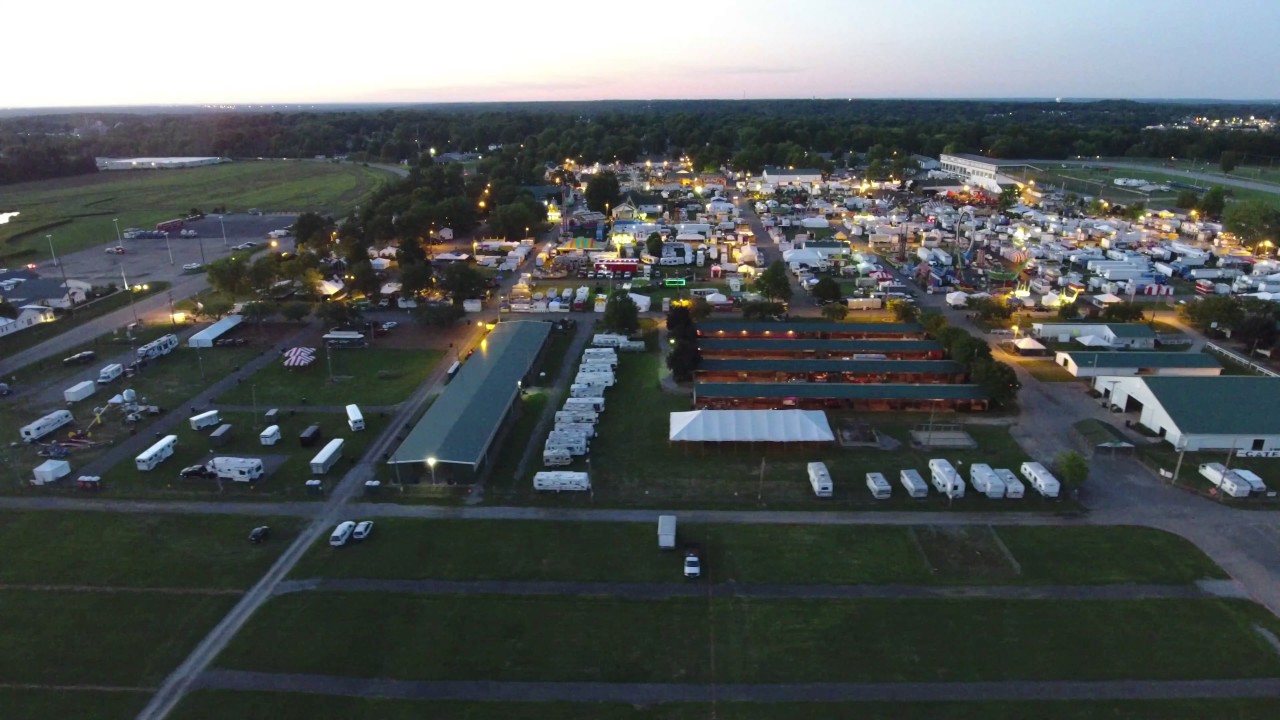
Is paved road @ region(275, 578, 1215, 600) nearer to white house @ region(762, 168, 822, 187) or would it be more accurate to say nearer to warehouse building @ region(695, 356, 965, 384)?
warehouse building @ region(695, 356, 965, 384)

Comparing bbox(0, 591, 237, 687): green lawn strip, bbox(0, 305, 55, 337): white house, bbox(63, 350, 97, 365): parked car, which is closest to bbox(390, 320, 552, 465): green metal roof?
bbox(0, 591, 237, 687): green lawn strip

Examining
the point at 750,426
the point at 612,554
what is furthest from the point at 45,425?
the point at 750,426

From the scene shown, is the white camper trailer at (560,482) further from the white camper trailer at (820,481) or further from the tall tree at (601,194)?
the tall tree at (601,194)

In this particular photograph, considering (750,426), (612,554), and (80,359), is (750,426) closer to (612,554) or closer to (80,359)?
(612,554)

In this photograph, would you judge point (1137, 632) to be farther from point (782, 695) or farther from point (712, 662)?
point (712, 662)

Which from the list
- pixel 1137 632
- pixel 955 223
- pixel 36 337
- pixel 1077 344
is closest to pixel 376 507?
pixel 1137 632

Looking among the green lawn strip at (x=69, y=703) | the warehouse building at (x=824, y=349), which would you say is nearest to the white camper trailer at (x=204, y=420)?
the green lawn strip at (x=69, y=703)
